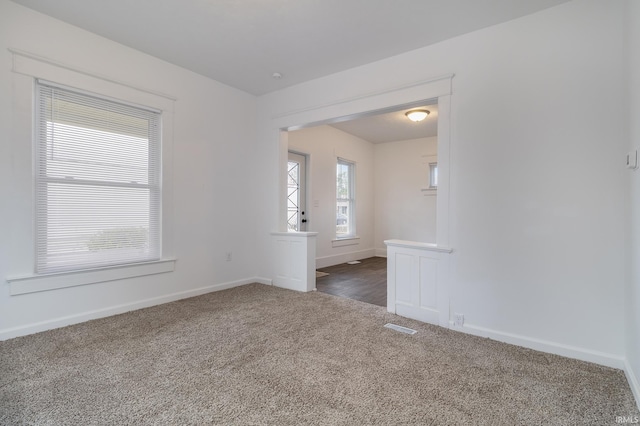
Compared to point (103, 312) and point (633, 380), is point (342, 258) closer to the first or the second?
point (103, 312)

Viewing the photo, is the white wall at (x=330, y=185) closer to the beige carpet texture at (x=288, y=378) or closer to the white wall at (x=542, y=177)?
the white wall at (x=542, y=177)

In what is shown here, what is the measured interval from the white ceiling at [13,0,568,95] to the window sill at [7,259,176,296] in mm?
2306

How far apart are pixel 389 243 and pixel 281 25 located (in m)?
2.39

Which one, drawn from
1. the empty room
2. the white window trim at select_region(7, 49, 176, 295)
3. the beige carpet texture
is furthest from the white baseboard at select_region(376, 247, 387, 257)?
the white window trim at select_region(7, 49, 176, 295)

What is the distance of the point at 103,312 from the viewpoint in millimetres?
3008

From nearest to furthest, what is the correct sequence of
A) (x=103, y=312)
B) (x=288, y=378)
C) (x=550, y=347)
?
(x=288, y=378)
(x=550, y=347)
(x=103, y=312)

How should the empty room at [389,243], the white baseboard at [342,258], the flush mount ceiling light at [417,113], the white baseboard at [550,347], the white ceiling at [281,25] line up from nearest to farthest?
the empty room at [389,243] → the white baseboard at [550,347] → the white ceiling at [281,25] → the flush mount ceiling light at [417,113] → the white baseboard at [342,258]

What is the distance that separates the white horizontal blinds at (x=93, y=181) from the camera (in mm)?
2719

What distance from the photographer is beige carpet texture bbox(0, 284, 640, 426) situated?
1.59 metres

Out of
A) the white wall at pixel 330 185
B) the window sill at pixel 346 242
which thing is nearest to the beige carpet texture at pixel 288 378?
the white wall at pixel 330 185

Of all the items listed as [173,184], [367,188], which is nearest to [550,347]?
[173,184]

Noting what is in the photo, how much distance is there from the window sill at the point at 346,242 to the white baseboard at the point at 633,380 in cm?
465

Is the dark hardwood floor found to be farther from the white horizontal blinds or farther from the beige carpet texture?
the white horizontal blinds

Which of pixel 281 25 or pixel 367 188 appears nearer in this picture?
pixel 281 25
